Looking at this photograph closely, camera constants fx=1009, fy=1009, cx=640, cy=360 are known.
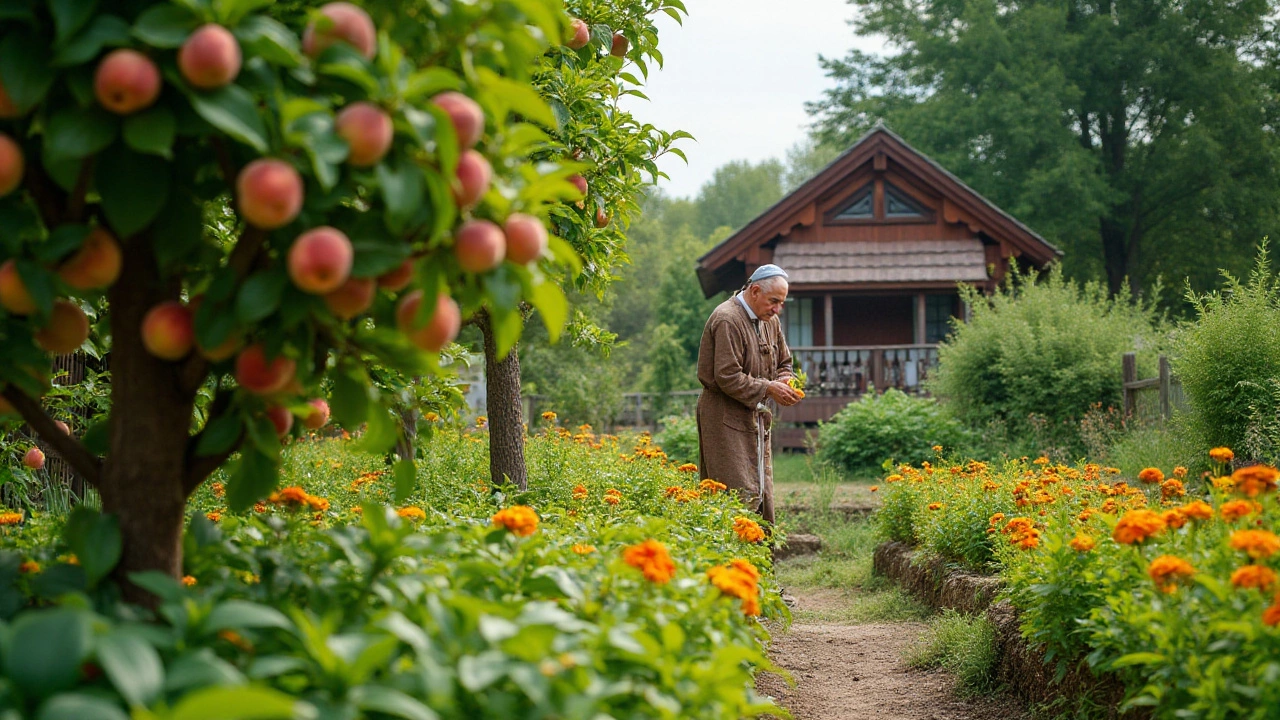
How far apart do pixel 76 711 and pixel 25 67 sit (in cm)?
99

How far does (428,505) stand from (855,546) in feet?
14.8

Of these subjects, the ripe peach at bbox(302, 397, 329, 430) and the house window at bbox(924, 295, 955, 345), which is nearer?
the ripe peach at bbox(302, 397, 329, 430)

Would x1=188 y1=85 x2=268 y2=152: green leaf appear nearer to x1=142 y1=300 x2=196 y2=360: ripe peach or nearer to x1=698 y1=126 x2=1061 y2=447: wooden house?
x1=142 y1=300 x2=196 y2=360: ripe peach

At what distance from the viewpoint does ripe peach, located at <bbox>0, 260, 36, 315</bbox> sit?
165 cm

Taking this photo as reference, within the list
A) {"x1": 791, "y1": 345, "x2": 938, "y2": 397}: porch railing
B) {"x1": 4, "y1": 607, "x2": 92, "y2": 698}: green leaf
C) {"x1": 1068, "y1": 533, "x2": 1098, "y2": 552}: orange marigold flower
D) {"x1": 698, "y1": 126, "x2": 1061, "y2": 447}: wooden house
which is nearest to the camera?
{"x1": 4, "y1": 607, "x2": 92, "y2": 698}: green leaf

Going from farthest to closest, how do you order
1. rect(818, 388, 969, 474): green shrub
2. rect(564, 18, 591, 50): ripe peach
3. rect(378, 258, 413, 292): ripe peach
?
rect(818, 388, 969, 474): green shrub → rect(564, 18, 591, 50): ripe peach → rect(378, 258, 413, 292): ripe peach

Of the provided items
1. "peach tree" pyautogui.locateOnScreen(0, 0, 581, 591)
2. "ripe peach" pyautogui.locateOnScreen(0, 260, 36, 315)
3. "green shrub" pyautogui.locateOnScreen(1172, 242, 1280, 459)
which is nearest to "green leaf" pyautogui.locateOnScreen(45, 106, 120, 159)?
"peach tree" pyautogui.locateOnScreen(0, 0, 581, 591)

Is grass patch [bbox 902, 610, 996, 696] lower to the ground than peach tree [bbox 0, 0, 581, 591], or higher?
lower

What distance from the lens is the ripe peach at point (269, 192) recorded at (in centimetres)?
148

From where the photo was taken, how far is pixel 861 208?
17.9 metres

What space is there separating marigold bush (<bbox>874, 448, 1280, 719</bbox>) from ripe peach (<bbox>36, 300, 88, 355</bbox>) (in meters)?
2.25

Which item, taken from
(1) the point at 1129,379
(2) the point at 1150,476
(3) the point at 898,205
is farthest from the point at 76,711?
(3) the point at 898,205

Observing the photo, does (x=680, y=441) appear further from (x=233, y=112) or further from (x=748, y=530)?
(x=233, y=112)

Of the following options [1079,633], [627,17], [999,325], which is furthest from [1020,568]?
[999,325]
